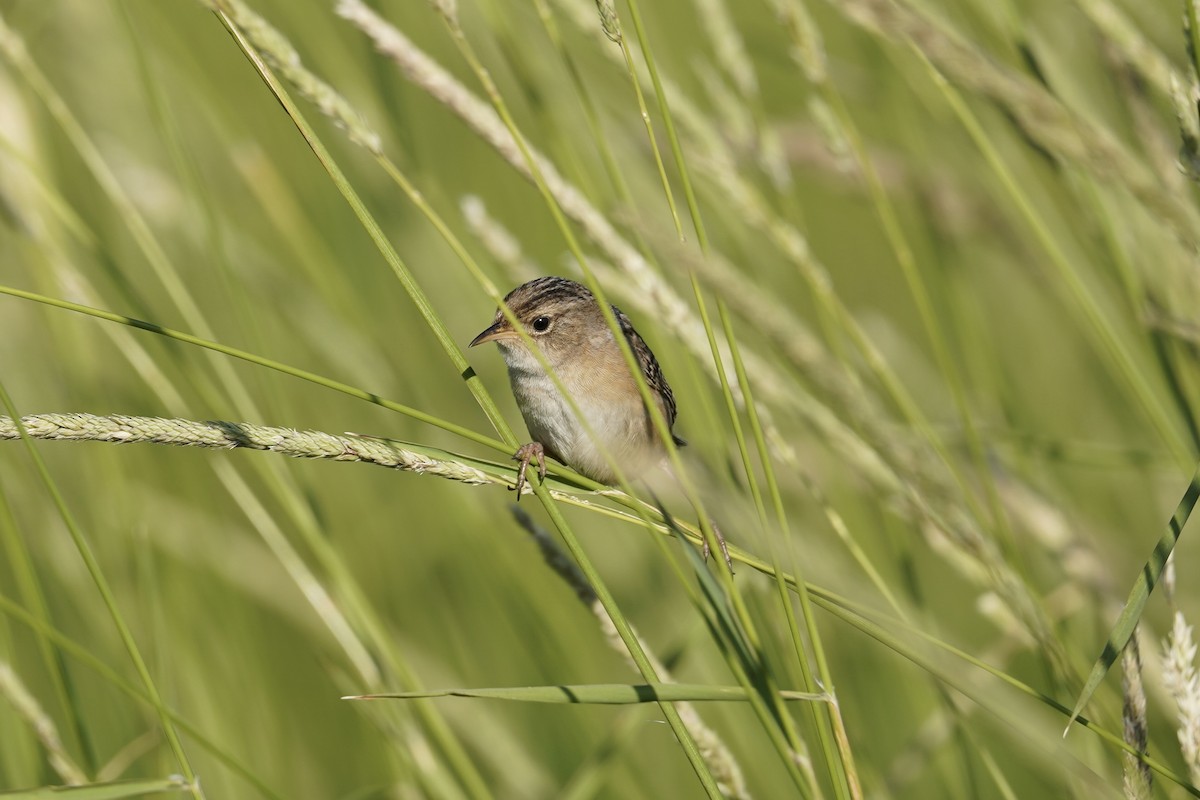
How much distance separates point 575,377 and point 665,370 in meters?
1.07

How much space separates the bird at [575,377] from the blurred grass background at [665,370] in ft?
0.66

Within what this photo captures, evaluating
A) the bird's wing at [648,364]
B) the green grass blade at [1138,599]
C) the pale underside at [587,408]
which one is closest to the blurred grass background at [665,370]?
the green grass blade at [1138,599]

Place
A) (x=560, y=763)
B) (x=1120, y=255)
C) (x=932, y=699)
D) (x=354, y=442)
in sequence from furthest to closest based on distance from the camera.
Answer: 1. (x=560, y=763)
2. (x=932, y=699)
3. (x=1120, y=255)
4. (x=354, y=442)

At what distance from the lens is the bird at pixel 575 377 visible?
3.36 meters

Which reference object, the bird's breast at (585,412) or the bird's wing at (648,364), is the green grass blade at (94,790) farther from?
the bird's wing at (648,364)

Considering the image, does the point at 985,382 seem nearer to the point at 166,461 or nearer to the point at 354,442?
the point at 354,442

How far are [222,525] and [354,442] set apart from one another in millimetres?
2179

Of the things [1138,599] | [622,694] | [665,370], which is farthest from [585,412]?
[1138,599]

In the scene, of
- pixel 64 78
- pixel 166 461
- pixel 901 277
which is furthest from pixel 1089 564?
pixel 64 78

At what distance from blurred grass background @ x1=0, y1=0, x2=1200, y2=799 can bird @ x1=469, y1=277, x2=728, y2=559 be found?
7.9 inches

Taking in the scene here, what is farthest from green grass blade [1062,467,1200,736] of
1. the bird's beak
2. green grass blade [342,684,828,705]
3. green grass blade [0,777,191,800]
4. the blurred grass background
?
the bird's beak

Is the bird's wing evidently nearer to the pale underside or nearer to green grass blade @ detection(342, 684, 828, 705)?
the pale underside

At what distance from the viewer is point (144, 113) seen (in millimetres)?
4059

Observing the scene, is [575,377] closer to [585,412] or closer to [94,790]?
[585,412]
